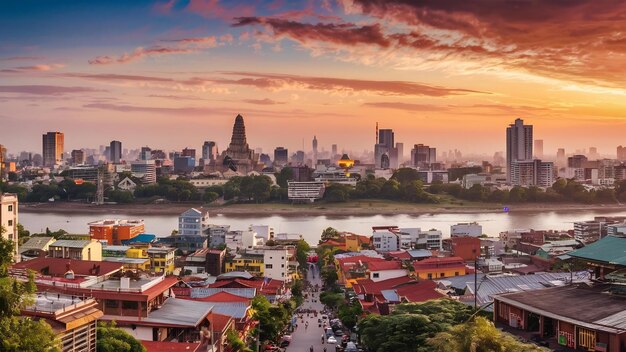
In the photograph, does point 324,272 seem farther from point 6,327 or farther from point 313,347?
point 6,327

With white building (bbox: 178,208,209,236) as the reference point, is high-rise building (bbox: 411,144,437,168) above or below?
above

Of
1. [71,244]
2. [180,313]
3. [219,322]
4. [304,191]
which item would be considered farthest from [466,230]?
[304,191]

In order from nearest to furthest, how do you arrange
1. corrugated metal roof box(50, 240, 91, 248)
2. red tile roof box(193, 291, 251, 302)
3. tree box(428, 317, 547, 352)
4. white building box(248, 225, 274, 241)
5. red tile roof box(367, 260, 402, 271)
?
tree box(428, 317, 547, 352) → red tile roof box(193, 291, 251, 302) → corrugated metal roof box(50, 240, 91, 248) → red tile roof box(367, 260, 402, 271) → white building box(248, 225, 274, 241)

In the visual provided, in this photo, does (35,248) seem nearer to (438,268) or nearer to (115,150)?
(438,268)

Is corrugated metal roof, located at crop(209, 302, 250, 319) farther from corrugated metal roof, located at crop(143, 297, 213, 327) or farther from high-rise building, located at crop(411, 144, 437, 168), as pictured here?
high-rise building, located at crop(411, 144, 437, 168)

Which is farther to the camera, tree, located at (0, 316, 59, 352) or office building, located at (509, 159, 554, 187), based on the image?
office building, located at (509, 159, 554, 187)

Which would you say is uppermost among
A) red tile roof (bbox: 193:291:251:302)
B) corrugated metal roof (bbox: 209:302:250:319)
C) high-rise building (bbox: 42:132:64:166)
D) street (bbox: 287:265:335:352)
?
high-rise building (bbox: 42:132:64:166)

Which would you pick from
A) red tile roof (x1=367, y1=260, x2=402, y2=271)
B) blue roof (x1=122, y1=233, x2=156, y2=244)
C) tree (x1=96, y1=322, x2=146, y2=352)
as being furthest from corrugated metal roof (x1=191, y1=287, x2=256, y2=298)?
blue roof (x1=122, y1=233, x2=156, y2=244)
